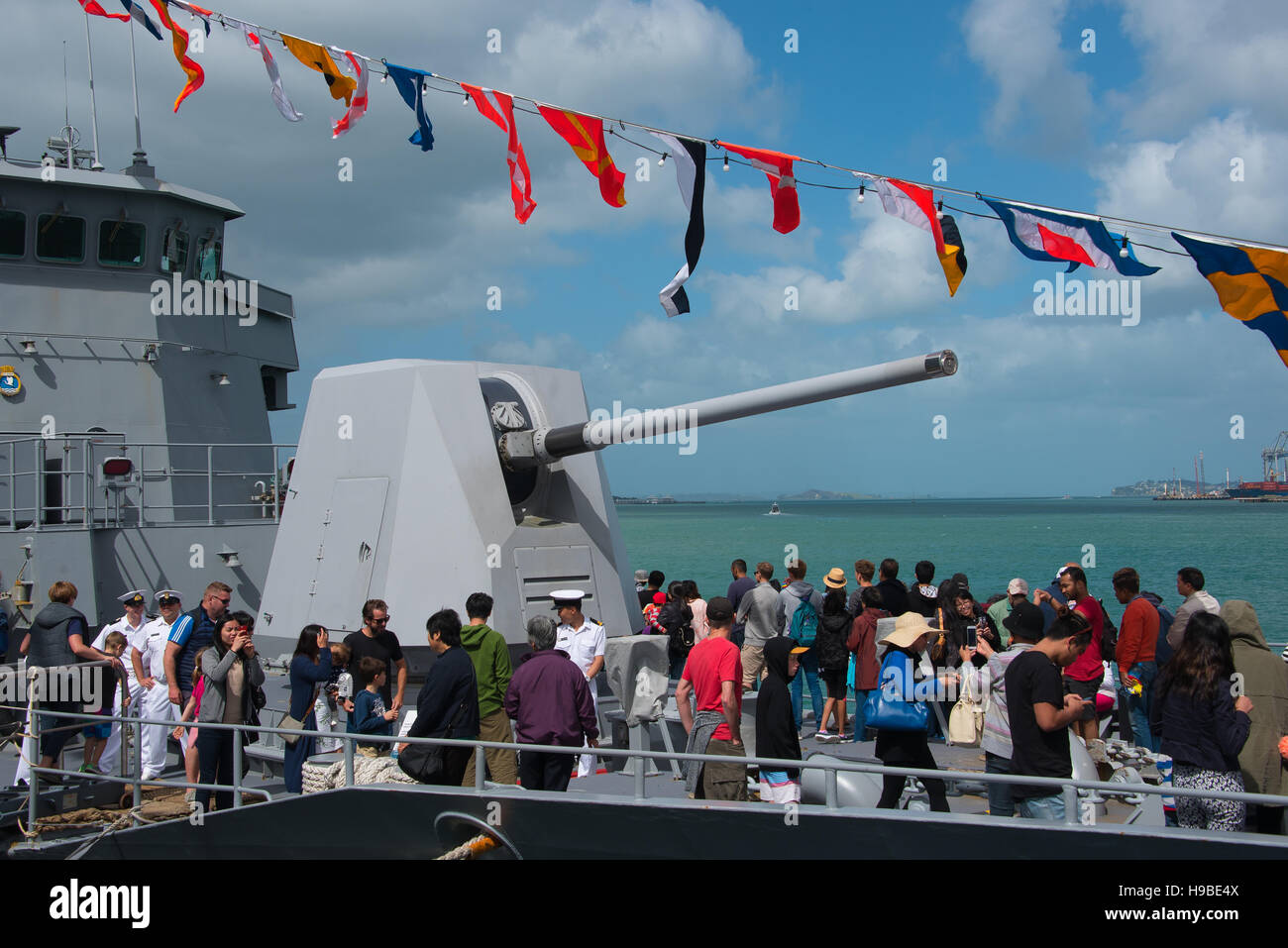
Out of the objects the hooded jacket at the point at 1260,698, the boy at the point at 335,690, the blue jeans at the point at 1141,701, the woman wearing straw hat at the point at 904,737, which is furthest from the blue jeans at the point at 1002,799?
the boy at the point at 335,690

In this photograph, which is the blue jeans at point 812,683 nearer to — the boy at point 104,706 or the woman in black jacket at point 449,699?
the woman in black jacket at point 449,699

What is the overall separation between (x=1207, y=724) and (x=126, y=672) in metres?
5.58

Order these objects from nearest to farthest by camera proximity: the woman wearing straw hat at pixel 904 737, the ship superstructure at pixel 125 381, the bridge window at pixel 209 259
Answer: the woman wearing straw hat at pixel 904 737 < the ship superstructure at pixel 125 381 < the bridge window at pixel 209 259

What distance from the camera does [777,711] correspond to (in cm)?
487

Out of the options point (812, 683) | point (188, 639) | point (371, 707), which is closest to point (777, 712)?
point (371, 707)

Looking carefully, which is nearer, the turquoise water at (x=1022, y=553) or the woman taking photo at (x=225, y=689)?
the woman taking photo at (x=225, y=689)

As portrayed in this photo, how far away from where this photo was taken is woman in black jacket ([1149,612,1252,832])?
3.84 meters

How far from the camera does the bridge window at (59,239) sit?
35.2 ft

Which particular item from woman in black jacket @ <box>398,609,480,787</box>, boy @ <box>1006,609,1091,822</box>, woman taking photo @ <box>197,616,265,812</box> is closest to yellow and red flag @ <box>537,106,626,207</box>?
woman in black jacket @ <box>398,609,480,787</box>

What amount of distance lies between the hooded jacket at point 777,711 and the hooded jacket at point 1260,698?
175 centimetres

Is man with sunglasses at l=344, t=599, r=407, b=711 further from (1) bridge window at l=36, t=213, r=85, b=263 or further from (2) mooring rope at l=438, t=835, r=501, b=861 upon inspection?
(1) bridge window at l=36, t=213, r=85, b=263
